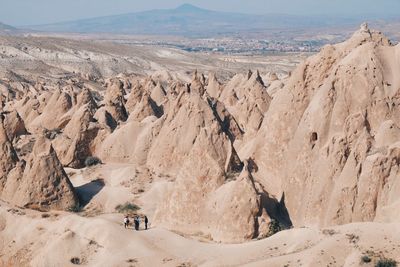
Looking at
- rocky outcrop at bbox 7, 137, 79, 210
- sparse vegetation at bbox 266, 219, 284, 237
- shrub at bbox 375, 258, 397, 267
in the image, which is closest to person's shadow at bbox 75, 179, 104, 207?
rocky outcrop at bbox 7, 137, 79, 210

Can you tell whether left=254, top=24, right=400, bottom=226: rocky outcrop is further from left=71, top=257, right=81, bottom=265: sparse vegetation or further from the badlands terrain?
left=71, top=257, right=81, bottom=265: sparse vegetation

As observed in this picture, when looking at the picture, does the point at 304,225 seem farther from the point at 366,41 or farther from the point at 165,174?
the point at 165,174

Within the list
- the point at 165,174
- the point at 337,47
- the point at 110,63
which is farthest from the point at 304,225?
the point at 110,63

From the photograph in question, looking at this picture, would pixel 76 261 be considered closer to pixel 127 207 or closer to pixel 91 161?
pixel 127 207

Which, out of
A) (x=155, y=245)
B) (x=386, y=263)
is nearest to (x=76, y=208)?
(x=155, y=245)

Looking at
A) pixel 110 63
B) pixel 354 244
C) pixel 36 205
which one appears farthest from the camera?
pixel 110 63

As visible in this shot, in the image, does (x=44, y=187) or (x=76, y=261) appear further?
(x=44, y=187)
